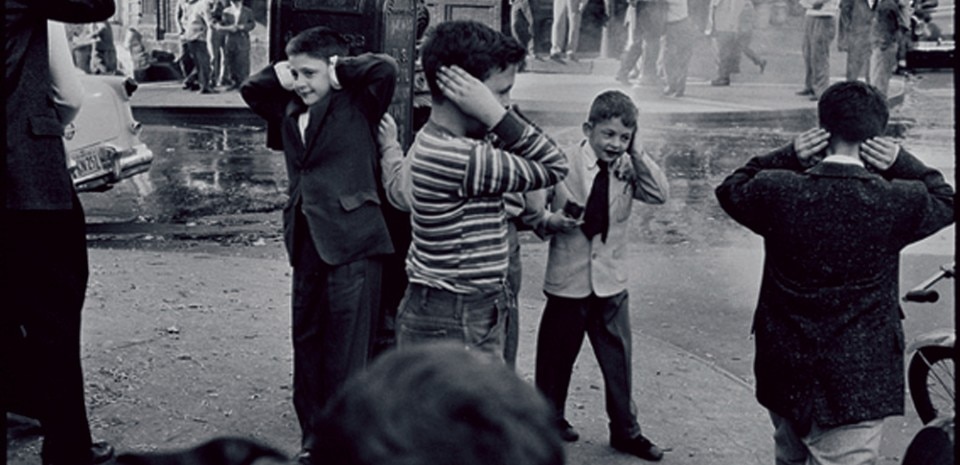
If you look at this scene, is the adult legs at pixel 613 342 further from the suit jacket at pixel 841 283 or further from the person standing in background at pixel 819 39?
the person standing in background at pixel 819 39

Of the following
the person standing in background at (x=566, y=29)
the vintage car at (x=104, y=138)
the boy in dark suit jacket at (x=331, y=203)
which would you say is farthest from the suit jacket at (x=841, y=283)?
the person standing in background at (x=566, y=29)

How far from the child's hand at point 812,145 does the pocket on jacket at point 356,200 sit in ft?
4.72

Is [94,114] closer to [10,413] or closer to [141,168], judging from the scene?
[141,168]

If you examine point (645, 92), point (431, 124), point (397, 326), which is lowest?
point (645, 92)

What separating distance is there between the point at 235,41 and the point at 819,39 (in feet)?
31.5

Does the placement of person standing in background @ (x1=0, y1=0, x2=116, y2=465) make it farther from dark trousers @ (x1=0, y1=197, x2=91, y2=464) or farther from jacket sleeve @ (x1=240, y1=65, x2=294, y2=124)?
jacket sleeve @ (x1=240, y1=65, x2=294, y2=124)

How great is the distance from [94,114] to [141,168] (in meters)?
0.66

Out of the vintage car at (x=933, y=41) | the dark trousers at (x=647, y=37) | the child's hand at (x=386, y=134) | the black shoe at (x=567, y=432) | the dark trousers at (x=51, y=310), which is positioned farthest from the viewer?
the vintage car at (x=933, y=41)

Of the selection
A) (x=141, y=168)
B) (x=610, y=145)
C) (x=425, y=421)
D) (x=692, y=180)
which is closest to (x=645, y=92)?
(x=692, y=180)

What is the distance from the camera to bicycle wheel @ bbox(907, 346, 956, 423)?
5570mm

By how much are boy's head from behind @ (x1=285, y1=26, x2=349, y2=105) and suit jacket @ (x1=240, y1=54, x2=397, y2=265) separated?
41 millimetres

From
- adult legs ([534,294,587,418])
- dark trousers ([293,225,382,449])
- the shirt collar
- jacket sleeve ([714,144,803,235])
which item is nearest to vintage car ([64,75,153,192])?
dark trousers ([293,225,382,449])

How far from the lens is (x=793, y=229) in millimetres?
4008

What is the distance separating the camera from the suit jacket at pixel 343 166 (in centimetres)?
471
